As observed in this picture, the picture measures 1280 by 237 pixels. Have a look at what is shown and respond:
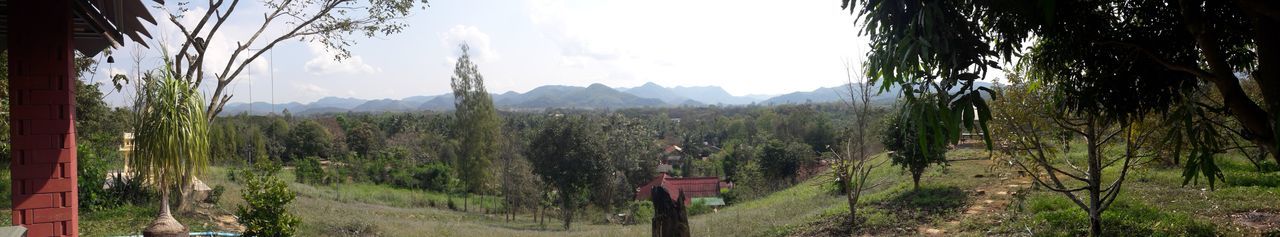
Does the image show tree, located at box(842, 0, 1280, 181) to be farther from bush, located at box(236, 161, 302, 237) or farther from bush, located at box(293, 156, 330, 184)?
bush, located at box(293, 156, 330, 184)

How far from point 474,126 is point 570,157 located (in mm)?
8395

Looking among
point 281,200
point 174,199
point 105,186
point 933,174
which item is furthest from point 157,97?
point 933,174

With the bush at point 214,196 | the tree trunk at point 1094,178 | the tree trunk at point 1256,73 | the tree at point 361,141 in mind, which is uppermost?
the tree trunk at point 1256,73

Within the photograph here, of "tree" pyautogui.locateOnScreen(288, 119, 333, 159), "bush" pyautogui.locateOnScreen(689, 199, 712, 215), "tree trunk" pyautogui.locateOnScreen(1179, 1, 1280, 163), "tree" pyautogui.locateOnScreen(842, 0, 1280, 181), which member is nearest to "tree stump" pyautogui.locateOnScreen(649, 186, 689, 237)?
"tree" pyautogui.locateOnScreen(842, 0, 1280, 181)

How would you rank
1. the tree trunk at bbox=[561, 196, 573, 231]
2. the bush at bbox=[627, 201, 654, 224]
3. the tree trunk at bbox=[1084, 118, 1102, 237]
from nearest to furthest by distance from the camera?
1. the tree trunk at bbox=[1084, 118, 1102, 237]
2. the bush at bbox=[627, 201, 654, 224]
3. the tree trunk at bbox=[561, 196, 573, 231]

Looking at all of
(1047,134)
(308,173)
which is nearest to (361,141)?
(308,173)

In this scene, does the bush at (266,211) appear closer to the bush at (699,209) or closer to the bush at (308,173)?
the bush at (699,209)

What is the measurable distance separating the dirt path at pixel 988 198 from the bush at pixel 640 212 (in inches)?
338

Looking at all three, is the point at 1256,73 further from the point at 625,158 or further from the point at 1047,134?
the point at 625,158

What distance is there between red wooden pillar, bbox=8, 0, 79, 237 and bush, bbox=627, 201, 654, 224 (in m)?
14.0

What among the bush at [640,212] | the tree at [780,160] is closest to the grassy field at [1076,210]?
the bush at [640,212]

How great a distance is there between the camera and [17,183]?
366 cm

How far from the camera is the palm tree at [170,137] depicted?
5570 millimetres

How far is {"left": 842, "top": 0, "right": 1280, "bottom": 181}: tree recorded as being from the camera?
2799mm
